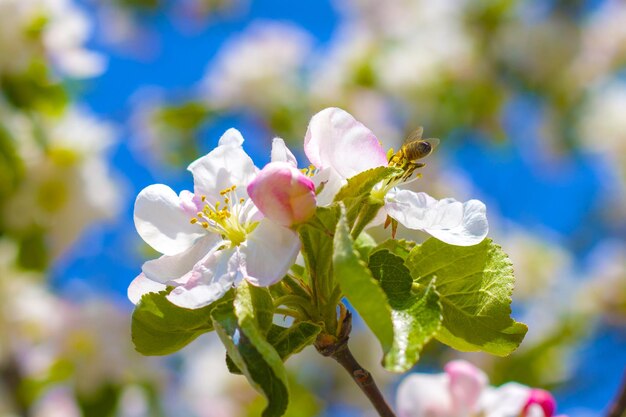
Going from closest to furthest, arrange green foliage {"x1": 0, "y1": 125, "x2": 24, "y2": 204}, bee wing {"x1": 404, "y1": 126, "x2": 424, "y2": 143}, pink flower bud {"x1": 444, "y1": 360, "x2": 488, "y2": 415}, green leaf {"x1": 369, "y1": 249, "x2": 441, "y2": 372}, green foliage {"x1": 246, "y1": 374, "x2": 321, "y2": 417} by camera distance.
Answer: green leaf {"x1": 369, "y1": 249, "x2": 441, "y2": 372} < bee wing {"x1": 404, "y1": 126, "x2": 424, "y2": 143} < pink flower bud {"x1": 444, "y1": 360, "x2": 488, "y2": 415} < green foliage {"x1": 246, "y1": 374, "x2": 321, "y2": 417} < green foliage {"x1": 0, "y1": 125, "x2": 24, "y2": 204}

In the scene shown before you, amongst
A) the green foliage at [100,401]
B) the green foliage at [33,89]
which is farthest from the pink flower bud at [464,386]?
the green foliage at [33,89]

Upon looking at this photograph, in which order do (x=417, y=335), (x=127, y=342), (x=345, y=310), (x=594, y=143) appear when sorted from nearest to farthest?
(x=417, y=335), (x=345, y=310), (x=127, y=342), (x=594, y=143)

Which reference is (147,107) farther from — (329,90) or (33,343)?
(33,343)

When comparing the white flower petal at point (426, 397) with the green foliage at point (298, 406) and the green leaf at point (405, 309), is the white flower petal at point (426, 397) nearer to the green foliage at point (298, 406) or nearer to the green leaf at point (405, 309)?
the green leaf at point (405, 309)

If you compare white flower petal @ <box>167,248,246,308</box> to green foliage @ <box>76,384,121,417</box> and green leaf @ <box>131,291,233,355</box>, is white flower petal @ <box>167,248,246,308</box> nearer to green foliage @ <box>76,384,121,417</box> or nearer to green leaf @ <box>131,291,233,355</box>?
green leaf @ <box>131,291,233,355</box>

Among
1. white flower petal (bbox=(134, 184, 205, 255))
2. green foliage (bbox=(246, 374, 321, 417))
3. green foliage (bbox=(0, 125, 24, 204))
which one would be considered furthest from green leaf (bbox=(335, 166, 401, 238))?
green foliage (bbox=(0, 125, 24, 204))

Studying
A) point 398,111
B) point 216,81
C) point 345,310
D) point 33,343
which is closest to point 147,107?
point 216,81
